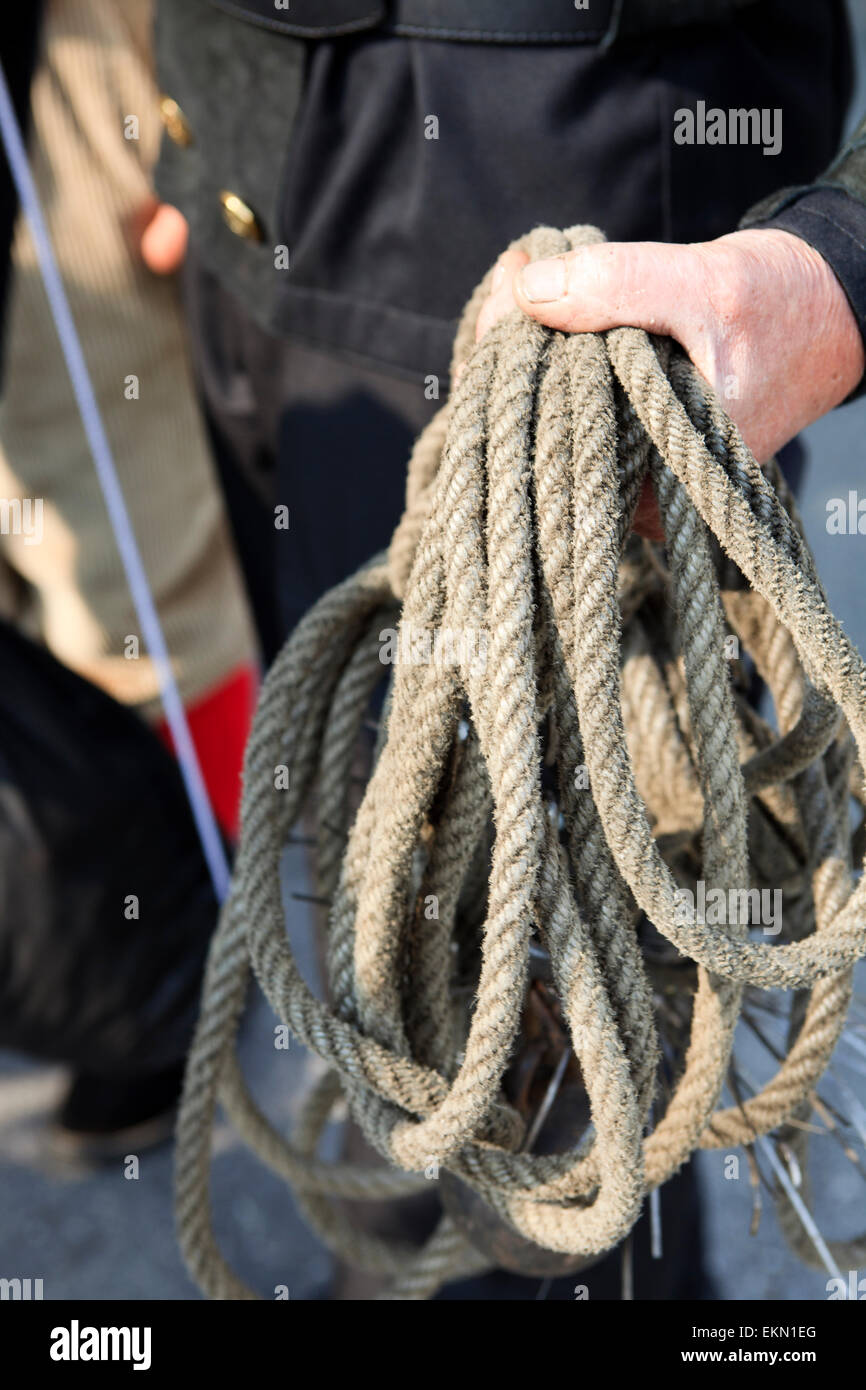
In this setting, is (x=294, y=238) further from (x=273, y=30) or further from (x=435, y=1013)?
(x=435, y=1013)

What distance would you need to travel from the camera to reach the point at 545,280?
52 cm

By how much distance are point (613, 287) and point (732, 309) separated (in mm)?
59

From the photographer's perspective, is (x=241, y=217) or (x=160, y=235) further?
(x=160, y=235)

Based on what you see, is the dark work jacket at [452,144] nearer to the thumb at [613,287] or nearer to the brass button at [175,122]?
the brass button at [175,122]

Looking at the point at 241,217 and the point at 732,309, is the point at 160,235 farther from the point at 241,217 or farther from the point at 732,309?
the point at 732,309

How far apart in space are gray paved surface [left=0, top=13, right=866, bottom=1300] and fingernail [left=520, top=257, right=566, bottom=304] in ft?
2.82

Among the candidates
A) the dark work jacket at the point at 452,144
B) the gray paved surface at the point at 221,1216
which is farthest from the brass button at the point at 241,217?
the gray paved surface at the point at 221,1216

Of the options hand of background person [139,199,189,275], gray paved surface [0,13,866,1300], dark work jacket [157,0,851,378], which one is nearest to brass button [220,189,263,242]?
dark work jacket [157,0,851,378]

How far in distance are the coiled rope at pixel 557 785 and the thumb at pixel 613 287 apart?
11 mm

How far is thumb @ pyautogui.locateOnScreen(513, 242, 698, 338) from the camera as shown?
0.51 meters

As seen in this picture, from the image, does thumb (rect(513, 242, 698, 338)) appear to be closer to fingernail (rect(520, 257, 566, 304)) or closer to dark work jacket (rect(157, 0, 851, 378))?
fingernail (rect(520, 257, 566, 304))

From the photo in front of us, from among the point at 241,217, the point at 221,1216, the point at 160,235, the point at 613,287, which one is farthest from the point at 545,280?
the point at 221,1216

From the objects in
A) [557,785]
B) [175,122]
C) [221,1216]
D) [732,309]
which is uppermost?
[175,122]
